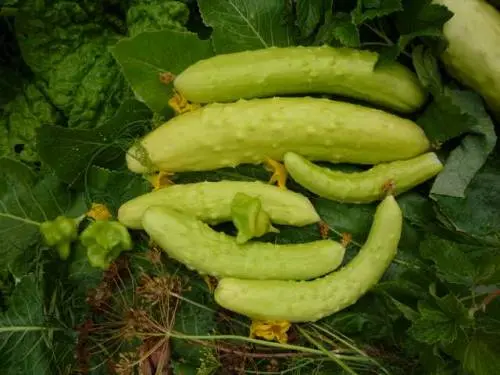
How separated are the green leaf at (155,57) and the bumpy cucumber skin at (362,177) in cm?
33

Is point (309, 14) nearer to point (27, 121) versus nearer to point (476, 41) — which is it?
point (476, 41)

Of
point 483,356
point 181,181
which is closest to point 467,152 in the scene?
point 483,356

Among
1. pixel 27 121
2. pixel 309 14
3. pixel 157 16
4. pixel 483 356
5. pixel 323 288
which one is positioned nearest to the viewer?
pixel 483 356

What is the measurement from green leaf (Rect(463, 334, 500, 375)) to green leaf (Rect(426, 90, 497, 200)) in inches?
13.8

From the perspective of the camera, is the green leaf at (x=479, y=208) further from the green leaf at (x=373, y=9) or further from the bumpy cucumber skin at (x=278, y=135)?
the green leaf at (x=373, y=9)

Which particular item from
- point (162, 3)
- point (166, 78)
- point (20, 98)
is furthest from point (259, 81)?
point (20, 98)

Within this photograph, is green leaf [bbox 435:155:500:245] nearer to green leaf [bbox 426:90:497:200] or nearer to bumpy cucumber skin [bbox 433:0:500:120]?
green leaf [bbox 426:90:497:200]

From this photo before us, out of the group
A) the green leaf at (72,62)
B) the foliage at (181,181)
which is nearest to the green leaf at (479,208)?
the foliage at (181,181)

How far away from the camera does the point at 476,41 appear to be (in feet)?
5.02

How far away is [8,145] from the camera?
74.2 inches

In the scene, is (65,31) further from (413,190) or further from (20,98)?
(413,190)

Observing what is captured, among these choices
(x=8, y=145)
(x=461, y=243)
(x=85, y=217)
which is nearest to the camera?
(x=461, y=243)

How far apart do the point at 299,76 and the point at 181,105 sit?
0.88ft

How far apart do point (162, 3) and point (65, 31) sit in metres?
0.26
